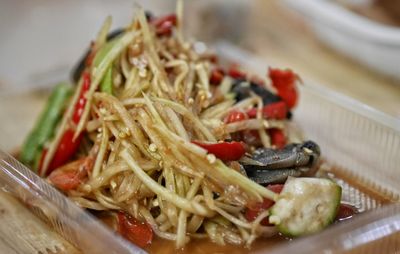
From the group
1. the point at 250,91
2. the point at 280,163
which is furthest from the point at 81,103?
the point at 280,163

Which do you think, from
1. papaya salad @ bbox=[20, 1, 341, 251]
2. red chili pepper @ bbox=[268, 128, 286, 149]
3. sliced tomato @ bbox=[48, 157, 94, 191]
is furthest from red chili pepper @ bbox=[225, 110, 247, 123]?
sliced tomato @ bbox=[48, 157, 94, 191]

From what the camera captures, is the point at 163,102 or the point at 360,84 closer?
the point at 163,102

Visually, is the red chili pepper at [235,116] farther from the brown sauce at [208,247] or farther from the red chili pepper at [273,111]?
the brown sauce at [208,247]

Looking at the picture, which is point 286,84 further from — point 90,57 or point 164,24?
point 90,57

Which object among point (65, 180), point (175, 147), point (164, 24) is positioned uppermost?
point (164, 24)

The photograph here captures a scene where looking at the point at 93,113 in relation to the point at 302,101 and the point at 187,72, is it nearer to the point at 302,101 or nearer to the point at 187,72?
the point at 187,72

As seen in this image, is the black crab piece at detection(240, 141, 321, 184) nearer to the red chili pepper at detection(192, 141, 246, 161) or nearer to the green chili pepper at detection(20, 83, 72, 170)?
the red chili pepper at detection(192, 141, 246, 161)

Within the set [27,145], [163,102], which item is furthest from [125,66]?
[27,145]
